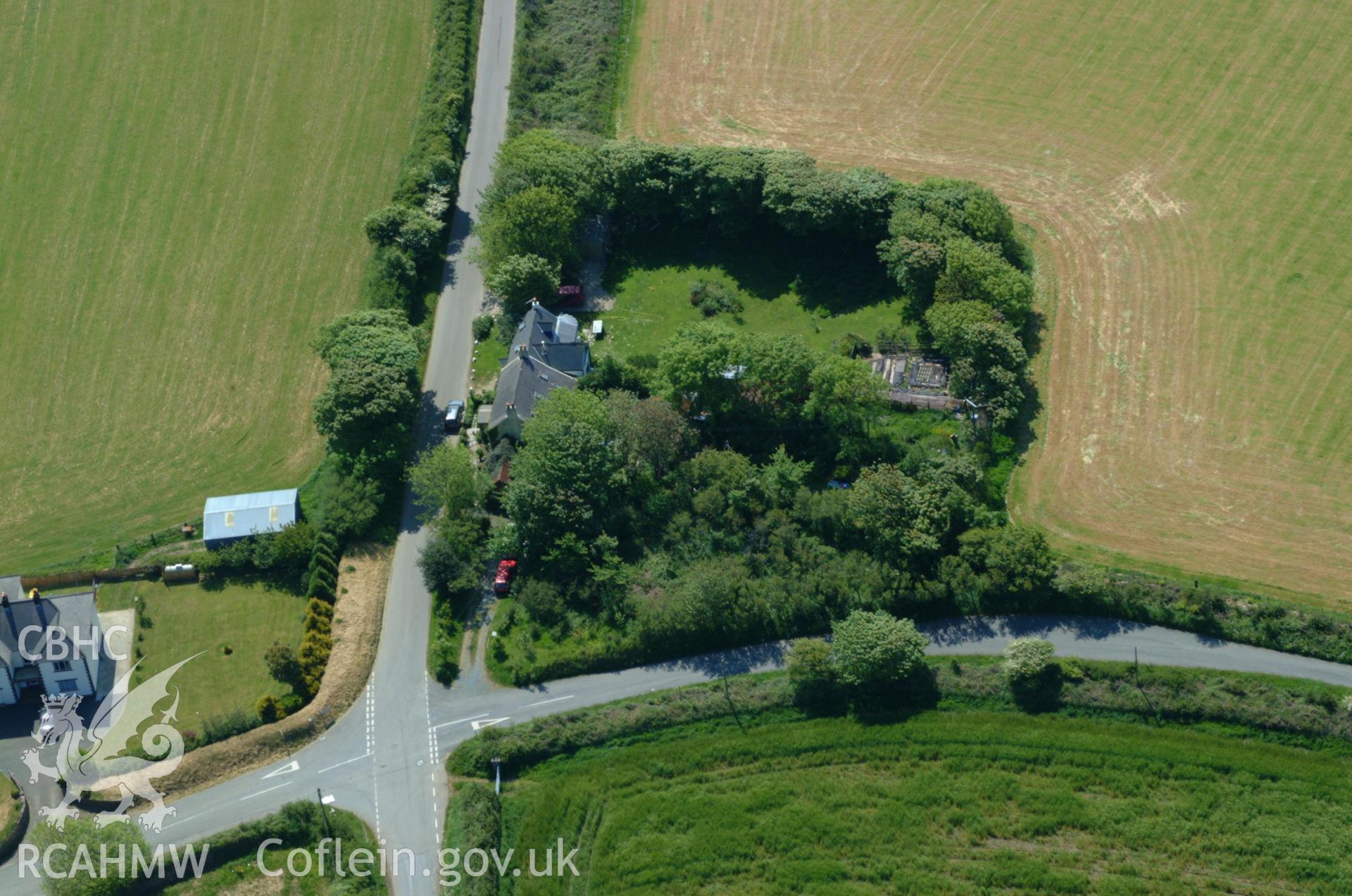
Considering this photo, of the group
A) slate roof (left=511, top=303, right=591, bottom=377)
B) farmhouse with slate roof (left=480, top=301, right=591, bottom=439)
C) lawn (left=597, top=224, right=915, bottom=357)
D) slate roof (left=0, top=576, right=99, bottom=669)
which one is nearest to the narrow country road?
slate roof (left=0, top=576, right=99, bottom=669)

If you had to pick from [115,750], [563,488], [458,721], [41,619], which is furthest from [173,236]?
[458,721]

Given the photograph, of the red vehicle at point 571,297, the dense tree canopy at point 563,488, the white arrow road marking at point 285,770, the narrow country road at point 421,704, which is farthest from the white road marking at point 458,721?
the red vehicle at point 571,297

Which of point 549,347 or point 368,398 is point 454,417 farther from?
point 549,347

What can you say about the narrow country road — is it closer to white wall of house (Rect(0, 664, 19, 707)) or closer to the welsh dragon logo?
the welsh dragon logo

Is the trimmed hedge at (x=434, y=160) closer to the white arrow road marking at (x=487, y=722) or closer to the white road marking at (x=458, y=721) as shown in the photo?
the white road marking at (x=458, y=721)

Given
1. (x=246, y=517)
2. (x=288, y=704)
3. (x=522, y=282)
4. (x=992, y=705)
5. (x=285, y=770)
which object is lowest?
(x=285, y=770)

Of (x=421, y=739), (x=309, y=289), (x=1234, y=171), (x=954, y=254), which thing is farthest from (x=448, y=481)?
(x=1234, y=171)
